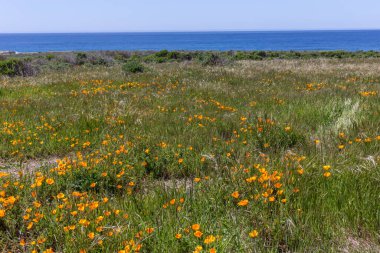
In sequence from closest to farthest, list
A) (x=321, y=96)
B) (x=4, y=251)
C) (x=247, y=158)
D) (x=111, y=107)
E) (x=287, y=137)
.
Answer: (x=4, y=251)
(x=247, y=158)
(x=287, y=137)
(x=111, y=107)
(x=321, y=96)

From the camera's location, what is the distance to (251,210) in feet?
11.7

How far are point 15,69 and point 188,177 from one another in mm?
17606

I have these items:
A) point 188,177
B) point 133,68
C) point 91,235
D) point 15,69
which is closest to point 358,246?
point 91,235

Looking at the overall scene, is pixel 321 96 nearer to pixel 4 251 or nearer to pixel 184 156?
pixel 184 156

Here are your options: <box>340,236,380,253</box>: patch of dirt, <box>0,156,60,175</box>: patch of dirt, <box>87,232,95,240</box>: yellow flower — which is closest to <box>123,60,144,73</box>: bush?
<box>0,156,60,175</box>: patch of dirt

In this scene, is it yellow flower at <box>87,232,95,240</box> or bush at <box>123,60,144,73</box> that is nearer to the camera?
yellow flower at <box>87,232,95,240</box>

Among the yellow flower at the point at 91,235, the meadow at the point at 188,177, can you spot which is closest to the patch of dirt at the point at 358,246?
the meadow at the point at 188,177

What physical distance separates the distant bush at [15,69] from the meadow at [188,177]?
388 inches

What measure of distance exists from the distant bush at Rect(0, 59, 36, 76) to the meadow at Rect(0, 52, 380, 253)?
32.3 feet

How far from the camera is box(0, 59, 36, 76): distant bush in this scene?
1888cm

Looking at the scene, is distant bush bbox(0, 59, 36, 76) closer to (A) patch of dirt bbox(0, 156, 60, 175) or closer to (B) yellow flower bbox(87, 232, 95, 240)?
(A) patch of dirt bbox(0, 156, 60, 175)

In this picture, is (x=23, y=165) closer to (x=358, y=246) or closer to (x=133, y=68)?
(x=358, y=246)

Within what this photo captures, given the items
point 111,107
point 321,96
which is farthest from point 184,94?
point 321,96

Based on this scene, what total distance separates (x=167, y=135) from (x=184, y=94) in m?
4.73
